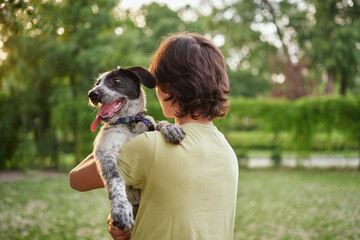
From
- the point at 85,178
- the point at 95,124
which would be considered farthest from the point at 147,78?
the point at 85,178

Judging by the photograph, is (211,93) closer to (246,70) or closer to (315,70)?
(315,70)

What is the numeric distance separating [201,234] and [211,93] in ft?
2.34

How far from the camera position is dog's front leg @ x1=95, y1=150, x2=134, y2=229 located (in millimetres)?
1792

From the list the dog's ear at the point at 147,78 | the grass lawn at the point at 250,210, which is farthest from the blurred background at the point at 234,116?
the dog's ear at the point at 147,78

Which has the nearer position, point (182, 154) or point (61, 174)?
point (182, 154)

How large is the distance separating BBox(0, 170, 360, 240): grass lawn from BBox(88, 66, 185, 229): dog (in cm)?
579

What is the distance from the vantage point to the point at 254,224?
8539mm

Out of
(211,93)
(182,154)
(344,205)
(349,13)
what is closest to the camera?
(182,154)

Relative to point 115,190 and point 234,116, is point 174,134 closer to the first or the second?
point 115,190

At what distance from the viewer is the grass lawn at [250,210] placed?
7758mm

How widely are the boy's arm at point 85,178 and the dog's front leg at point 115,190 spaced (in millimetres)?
51

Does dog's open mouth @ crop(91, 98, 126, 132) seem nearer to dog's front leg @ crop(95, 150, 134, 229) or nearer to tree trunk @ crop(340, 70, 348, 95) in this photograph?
dog's front leg @ crop(95, 150, 134, 229)

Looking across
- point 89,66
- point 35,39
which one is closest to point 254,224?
point 89,66

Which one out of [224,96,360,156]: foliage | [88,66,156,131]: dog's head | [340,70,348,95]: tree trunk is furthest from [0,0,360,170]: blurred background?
[88,66,156,131]: dog's head
